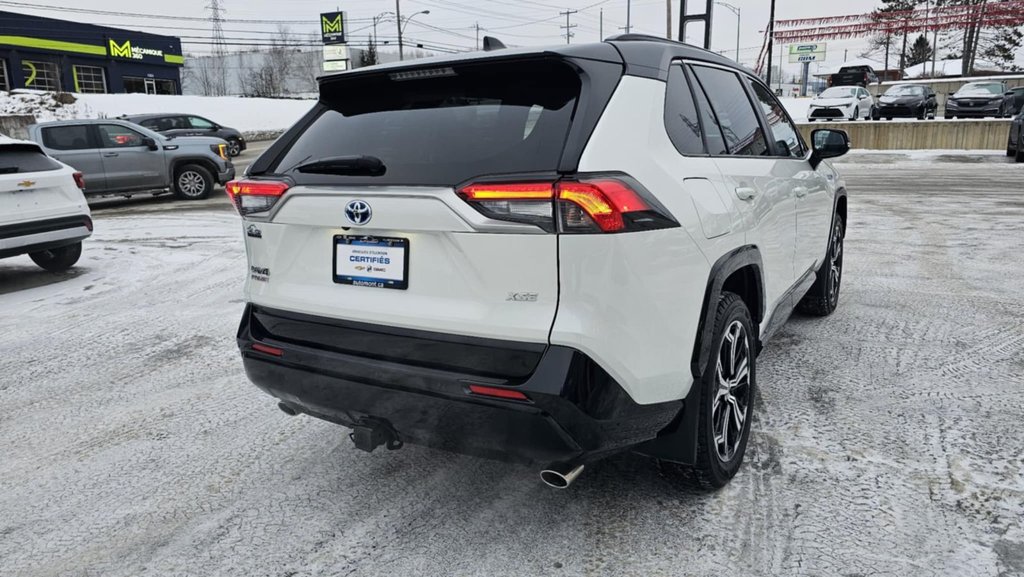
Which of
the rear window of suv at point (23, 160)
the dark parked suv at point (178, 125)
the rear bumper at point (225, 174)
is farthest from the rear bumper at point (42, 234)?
the dark parked suv at point (178, 125)

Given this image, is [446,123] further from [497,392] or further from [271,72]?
[271,72]

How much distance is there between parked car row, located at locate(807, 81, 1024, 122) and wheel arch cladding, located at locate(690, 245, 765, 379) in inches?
1045

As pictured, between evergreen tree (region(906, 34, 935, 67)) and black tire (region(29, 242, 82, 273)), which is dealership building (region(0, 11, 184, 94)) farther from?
evergreen tree (region(906, 34, 935, 67))

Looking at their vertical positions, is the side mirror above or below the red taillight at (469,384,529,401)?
above

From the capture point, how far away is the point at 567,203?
7.11ft

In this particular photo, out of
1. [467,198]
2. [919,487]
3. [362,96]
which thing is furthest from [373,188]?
[919,487]

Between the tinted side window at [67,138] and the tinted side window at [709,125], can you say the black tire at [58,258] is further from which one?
the tinted side window at [709,125]

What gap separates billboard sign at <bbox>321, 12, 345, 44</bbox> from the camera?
6112 centimetres

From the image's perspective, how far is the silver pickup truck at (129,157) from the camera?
13469mm

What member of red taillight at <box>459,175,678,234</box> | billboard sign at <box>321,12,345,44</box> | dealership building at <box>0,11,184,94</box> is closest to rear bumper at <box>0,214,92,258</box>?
red taillight at <box>459,175,678,234</box>

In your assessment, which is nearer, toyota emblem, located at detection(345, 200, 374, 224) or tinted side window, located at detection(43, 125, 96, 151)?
toyota emblem, located at detection(345, 200, 374, 224)

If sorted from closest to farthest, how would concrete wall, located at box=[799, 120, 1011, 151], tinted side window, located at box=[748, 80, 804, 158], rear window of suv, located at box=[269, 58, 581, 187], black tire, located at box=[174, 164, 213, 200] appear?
rear window of suv, located at box=[269, 58, 581, 187], tinted side window, located at box=[748, 80, 804, 158], black tire, located at box=[174, 164, 213, 200], concrete wall, located at box=[799, 120, 1011, 151]

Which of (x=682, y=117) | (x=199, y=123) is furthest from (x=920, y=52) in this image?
(x=682, y=117)

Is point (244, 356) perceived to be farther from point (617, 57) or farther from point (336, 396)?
point (617, 57)
